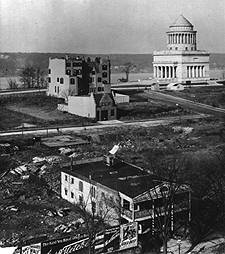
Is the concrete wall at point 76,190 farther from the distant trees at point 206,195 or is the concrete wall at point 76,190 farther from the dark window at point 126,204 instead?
the distant trees at point 206,195

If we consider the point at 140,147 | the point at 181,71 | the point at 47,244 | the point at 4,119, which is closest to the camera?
the point at 47,244

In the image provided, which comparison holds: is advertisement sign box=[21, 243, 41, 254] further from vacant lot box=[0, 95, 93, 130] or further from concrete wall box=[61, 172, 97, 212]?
vacant lot box=[0, 95, 93, 130]

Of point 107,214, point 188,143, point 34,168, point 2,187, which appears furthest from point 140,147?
point 107,214

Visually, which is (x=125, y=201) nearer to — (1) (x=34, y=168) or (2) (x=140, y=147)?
(1) (x=34, y=168)

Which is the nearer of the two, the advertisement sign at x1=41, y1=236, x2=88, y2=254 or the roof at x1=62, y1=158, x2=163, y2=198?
the advertisement sign at x1=41, y1=236, x2=88, y2=254

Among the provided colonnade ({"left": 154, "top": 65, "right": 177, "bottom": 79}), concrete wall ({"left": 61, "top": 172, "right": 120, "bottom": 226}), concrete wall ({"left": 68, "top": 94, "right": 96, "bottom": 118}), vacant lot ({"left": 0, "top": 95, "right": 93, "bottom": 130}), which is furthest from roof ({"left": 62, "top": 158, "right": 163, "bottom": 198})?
colonnade ({"left": 154, "top": 65, "right": 177, "bottom": 79})

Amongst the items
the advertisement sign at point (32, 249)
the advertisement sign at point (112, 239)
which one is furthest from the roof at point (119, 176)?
the advertisement sign at point (32, 249)
